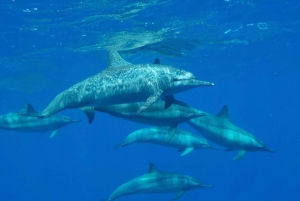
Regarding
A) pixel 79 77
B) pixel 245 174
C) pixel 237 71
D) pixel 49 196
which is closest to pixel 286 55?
pixel 237 71

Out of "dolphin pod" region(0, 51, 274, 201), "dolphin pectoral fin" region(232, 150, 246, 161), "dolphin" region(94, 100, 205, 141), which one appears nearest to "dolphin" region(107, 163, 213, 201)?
"dolphin pectoral fin" region(232, 150, 246, 161)

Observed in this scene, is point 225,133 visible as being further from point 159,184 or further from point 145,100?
point 145,100

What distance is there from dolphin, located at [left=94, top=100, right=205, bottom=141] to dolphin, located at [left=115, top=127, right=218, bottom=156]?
3.76 m

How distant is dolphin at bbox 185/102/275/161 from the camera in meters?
10.5

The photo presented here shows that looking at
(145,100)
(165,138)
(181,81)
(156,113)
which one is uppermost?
(181,81)

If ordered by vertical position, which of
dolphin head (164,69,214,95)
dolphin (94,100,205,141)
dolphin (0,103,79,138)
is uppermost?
dolphin head (164,69,214,95)

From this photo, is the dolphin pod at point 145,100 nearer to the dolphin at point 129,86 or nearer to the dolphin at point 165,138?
the dolphin at point 129,86

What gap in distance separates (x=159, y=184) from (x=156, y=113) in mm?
6123

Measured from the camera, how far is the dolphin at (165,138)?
1202cm

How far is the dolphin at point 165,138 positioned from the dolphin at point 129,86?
5.00 m

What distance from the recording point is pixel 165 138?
11.9m

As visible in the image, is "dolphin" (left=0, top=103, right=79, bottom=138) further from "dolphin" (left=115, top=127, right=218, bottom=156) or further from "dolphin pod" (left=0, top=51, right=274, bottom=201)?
"dolphin pod" (left=0, top=51, right=274, bottom=201)

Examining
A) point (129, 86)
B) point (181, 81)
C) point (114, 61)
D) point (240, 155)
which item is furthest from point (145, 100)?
point (240, 155)

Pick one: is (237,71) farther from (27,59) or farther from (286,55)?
(27,59)
